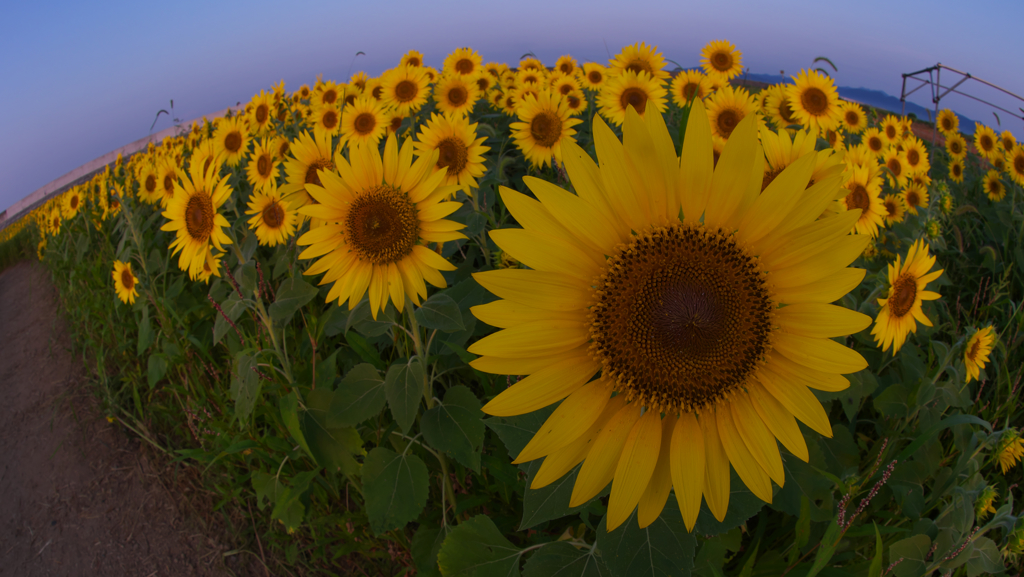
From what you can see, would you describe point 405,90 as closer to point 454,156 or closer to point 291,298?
point 454,156

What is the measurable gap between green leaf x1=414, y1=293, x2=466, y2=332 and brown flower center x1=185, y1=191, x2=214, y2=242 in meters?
1.42

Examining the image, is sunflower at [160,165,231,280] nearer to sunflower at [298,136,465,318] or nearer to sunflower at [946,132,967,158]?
sunflower at [298,136,465,318]

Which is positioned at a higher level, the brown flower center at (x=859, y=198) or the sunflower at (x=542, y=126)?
the sunflower at (x=542, y=126)

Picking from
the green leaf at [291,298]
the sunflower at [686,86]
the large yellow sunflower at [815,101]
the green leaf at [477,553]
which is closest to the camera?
the green leaf at [477,553]

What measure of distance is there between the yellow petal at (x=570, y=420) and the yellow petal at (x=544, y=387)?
23 millimetres

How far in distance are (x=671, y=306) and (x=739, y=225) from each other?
0.24 metres

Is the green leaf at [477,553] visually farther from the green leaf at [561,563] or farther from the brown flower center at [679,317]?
the brown flower center at [679,317]

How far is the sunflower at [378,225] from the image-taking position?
187 cm

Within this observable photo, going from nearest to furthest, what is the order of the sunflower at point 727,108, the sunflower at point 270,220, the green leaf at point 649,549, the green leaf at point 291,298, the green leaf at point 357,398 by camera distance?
1. the green leaf at point 649,549
2. the green leaf at point 357,398
3. the green leaf at point 291,298
4. the sunflower at point 270,220
5. the sunflower at point 727,108

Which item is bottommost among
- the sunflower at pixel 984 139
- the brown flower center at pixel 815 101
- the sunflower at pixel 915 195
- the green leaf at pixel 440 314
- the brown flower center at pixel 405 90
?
the sunflower at pixel 984 139

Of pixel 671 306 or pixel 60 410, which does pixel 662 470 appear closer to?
pixel 671 306

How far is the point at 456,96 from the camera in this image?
5.19m

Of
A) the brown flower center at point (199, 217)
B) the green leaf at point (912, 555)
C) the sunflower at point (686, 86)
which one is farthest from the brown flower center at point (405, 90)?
the green leaf at point (912, 555)

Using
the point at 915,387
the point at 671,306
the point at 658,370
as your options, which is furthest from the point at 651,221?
the point at 915,387
